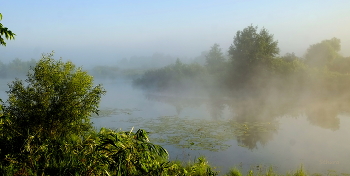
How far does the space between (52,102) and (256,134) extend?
10716mm

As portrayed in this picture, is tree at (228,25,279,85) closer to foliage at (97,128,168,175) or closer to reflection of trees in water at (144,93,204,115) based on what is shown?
reflection of trees in water at (144,93,204,115)

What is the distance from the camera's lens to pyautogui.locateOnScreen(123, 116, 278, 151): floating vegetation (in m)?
12.0

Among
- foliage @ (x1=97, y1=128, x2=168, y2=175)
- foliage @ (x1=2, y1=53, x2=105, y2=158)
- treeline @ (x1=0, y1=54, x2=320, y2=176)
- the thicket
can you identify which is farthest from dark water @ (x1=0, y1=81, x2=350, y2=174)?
foliage @ (x1=97, y1=128, x2=168, y2=175)

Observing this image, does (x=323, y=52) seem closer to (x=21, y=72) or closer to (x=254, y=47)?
(x=254, y=47)

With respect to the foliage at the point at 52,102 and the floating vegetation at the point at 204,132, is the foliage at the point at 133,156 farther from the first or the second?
A: the floating vegetation at the point at 204,132

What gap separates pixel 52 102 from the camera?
22.8 feet

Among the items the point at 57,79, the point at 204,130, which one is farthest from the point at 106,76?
the point at 57,79

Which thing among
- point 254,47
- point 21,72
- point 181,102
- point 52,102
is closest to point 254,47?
point 254,47

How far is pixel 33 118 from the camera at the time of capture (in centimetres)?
682

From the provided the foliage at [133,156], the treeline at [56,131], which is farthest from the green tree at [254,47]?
the foliage at [133,156]

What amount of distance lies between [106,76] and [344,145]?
269ft

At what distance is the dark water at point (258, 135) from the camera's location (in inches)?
388

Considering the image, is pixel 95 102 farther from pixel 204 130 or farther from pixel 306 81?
pixel 306 81

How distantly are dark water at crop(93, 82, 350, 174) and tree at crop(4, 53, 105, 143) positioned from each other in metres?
4.59
